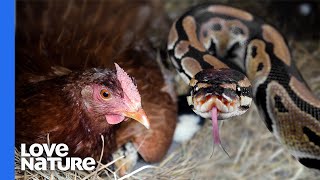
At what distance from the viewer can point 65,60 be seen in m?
1.45

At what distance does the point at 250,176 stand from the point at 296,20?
0.53m

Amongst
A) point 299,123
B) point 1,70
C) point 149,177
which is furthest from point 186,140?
point 1,70

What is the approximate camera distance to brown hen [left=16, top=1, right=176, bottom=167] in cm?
139

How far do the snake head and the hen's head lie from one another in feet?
0.43

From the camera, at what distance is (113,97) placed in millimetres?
1326

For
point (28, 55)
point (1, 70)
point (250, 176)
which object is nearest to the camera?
point (1, 70)

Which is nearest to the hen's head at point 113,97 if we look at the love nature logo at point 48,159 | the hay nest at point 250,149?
the love nature logo at point 48,159

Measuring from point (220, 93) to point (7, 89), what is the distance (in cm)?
50

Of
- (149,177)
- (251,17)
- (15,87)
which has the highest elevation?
(251,17)

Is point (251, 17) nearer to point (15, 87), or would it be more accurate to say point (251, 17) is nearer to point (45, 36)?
point (45, 36)

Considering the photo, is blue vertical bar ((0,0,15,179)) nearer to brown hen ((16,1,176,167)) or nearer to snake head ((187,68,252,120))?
brown hen ((16,1,176,167))

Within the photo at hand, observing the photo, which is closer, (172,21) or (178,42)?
(178,42)

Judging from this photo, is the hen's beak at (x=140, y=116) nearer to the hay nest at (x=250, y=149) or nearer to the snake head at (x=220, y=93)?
the snake head at (x=220, y=93)

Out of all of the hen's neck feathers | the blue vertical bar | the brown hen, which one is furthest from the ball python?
the blue vertical bar
